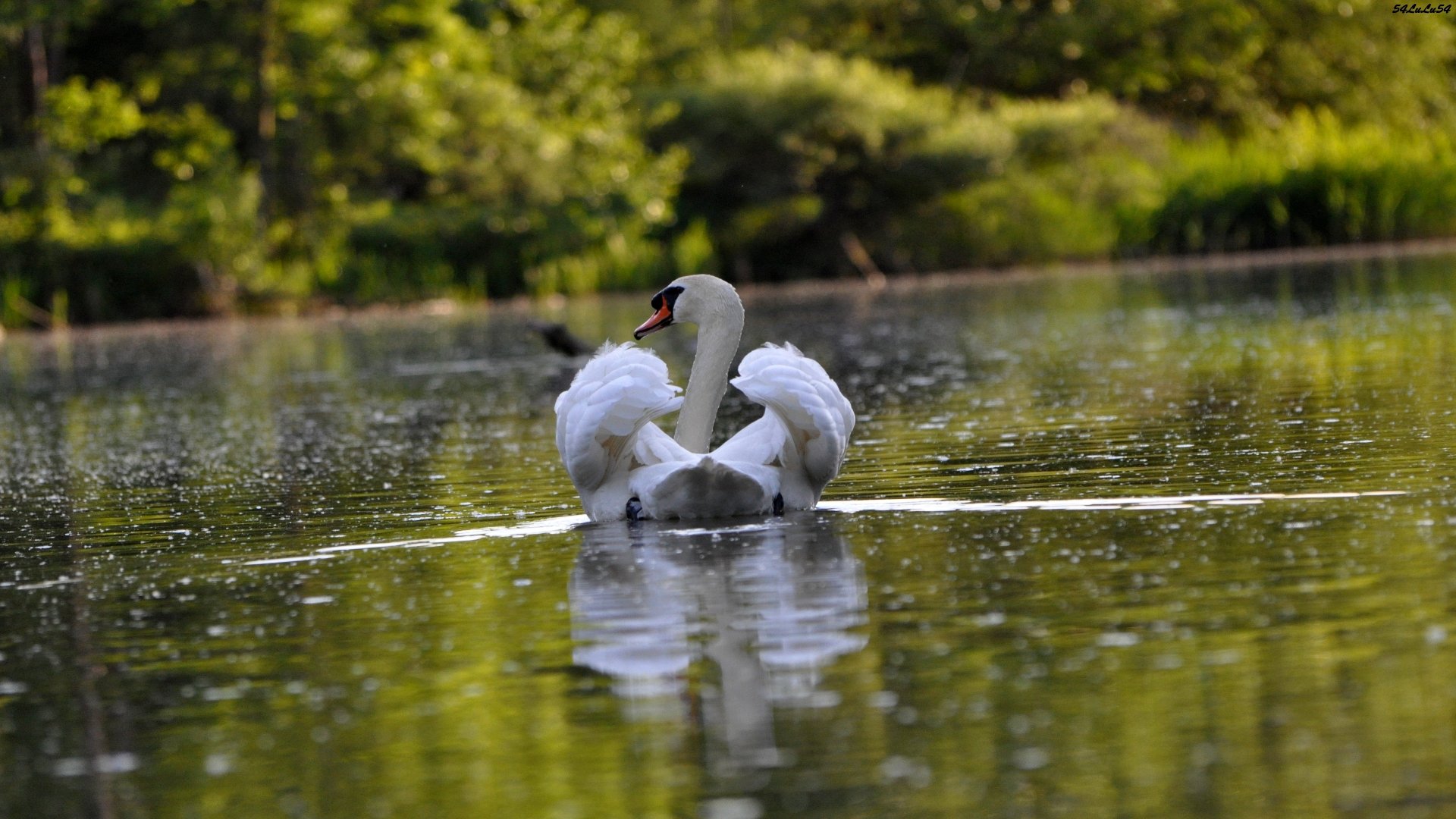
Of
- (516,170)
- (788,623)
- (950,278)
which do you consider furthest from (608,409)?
(950,278)

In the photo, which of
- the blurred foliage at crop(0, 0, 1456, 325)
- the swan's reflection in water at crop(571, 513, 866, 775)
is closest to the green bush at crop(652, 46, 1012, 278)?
the blurred foliage at crop(0, 0, 1456, 325)

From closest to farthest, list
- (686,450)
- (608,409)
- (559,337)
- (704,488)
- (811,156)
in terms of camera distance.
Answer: (608,409)
(704,488)
(686,450)
(559,337)
(811,156)

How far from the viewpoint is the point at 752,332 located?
938 inches

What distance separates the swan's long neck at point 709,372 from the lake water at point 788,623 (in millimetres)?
659

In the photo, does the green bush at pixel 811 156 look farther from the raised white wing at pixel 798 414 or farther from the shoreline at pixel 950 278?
the raised white wing at pixel 798 414

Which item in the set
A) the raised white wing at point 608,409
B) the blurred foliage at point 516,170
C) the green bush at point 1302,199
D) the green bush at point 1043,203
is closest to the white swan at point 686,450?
the raised white wing at point 608,409

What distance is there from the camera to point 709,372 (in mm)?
9430

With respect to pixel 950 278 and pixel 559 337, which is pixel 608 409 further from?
pixel 950 278

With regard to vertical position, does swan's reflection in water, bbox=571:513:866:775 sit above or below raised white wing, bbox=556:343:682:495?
below

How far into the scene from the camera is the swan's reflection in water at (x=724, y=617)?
5.13 meters

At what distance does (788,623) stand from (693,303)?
379 cm

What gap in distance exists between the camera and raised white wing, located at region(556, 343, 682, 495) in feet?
26.6

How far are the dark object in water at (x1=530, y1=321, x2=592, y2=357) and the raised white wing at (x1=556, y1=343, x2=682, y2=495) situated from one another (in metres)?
11.9

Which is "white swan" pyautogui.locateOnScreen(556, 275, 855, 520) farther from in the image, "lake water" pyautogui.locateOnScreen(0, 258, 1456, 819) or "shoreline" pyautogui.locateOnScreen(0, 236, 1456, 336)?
"shoreline" pyautogui.locateOnScreen(0, 236, 1456, 336)
